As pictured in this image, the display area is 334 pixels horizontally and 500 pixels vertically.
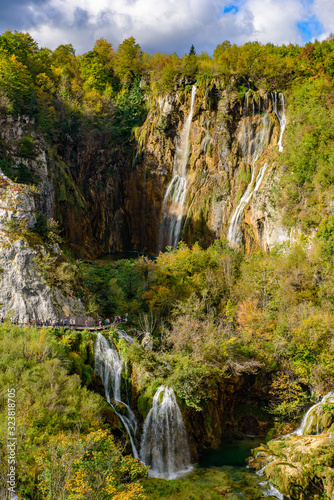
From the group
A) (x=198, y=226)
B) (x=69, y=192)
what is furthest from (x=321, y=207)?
(x=69, y=192)

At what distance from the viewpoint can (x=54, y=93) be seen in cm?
5209

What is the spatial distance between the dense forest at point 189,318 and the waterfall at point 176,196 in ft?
9.55

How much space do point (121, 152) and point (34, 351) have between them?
1560 inches

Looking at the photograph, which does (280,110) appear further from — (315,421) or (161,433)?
(161,433)

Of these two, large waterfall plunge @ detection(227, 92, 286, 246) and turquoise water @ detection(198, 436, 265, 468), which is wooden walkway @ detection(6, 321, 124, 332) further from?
large waterfall plunge @ detection(227, 92, 286, 246)

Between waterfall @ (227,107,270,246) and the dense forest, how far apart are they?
2.26 m

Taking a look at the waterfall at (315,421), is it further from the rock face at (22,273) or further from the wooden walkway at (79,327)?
the rock face at (22,273)

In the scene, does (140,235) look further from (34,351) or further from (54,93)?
(34,351)

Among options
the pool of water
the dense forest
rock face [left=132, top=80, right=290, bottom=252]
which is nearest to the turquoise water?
the pool of water

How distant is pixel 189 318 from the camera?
95.3 ft

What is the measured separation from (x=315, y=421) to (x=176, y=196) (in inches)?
1334

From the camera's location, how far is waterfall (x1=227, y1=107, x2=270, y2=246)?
43.1 metres

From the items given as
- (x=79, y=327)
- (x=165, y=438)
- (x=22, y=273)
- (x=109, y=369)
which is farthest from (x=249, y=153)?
(x=165, y=438)

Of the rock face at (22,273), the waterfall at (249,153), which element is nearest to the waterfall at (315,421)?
the rock face at (22,273)
